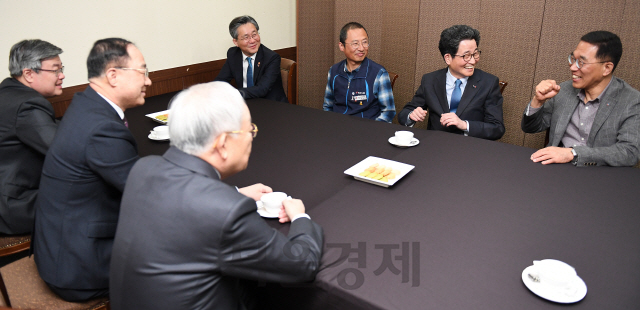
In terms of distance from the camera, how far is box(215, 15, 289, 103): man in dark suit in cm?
340

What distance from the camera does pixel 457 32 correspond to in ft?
8.39

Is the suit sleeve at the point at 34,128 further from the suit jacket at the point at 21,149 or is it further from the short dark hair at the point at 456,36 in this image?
the short dark hair at the point at 456,36

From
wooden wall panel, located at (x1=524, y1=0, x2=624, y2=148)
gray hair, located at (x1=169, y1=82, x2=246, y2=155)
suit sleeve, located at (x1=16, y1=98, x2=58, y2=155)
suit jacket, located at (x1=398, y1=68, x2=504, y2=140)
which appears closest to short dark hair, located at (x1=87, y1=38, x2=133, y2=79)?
suit sleeve, located at (x1=16, y1=98, x2=58, y2=155)

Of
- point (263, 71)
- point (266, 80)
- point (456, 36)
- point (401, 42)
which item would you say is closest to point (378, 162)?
point (456, 36)

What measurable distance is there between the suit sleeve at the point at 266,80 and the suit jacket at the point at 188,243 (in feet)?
6.50

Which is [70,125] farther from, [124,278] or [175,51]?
[175,51]

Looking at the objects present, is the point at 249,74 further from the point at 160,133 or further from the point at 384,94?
the point at 160,133

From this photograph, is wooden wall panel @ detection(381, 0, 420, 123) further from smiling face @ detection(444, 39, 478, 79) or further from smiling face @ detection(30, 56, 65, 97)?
smiling face @ detection(30, 56, 65, 97)

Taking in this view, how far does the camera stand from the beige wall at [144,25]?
285 cm

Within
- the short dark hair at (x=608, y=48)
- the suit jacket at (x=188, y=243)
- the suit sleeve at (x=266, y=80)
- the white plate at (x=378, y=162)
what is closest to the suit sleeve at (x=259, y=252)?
the suit jacket at (x=188, y=243)

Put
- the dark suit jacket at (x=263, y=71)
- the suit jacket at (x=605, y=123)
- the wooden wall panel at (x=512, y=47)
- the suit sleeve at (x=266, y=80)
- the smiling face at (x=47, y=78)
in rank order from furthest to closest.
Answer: the dark suit jacket at (x=263, y=71) < the wooden wall panel at (x=512, y=47) < the suit sleeve at (x=266, y=80) < the smiling face at (x=47, y=78) < the suit jacket at (x=605, y=123)

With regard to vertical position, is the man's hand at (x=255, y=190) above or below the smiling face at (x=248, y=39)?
below

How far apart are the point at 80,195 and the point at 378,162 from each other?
1.16m

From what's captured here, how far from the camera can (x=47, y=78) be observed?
219 cm
